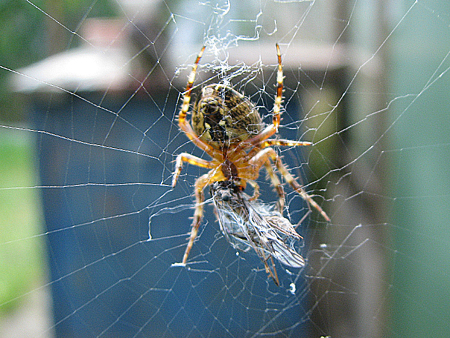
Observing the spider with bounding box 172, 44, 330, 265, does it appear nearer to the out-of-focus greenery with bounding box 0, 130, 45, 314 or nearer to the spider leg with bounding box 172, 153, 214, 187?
the spider leg with bounding box 172, 153, 214, 187

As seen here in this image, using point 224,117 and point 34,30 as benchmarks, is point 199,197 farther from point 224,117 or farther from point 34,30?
point 34,30

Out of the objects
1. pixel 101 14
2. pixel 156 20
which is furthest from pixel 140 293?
pixel 101 14

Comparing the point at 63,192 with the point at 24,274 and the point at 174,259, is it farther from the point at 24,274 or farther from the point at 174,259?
the point at 24,274

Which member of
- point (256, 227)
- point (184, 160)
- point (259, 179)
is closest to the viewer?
point (256, 227)

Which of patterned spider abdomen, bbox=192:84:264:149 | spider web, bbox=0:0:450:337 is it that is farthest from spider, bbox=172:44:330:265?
spider web, bbox=0:0:450:337

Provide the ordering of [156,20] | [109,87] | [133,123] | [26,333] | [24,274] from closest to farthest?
1. [156,20]
2. [109,87]
3. [133,123]
4. [26,333]
5. [24,274]

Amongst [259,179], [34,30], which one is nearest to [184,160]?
[259,179]
